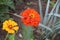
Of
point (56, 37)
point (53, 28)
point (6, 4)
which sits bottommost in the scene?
point (56, 37)

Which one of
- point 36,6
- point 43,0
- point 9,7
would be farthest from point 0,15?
point 43,0

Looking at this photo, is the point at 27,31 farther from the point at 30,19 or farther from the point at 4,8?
the point at 4,8

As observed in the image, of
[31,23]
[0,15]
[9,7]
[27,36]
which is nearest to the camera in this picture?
[31,23]

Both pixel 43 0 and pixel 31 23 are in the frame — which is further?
pixel 43 0

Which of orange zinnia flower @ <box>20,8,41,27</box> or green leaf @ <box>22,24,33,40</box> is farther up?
orange zinnia flower @ <box>20,8,41,27</box>

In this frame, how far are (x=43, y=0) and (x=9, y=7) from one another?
60 cm

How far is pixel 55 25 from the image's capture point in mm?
2361

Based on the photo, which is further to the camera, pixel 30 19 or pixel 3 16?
pixel 3 16

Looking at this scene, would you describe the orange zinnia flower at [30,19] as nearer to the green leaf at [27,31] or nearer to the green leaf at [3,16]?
the green leaf at [27,31]

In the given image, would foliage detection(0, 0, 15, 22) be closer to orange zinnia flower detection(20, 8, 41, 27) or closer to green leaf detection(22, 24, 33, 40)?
green leaf detection(22, 24, 33, 40)

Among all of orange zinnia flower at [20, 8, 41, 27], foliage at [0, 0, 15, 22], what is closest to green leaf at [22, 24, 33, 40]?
orange zinnia flower at [20, 8, 41, 27]

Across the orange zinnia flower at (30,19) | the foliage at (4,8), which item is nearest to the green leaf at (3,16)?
the foliage at (4,8)

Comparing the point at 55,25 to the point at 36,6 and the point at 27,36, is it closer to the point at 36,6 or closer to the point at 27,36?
the point at 36,6

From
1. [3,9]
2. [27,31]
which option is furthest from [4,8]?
[27,31]
